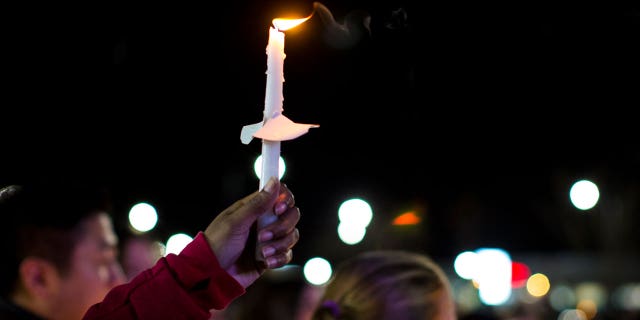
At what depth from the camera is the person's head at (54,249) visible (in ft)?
9.33

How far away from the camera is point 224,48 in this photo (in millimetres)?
8227

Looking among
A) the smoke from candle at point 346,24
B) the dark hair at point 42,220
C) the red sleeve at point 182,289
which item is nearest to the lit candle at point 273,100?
the red sleeve at point 182,289

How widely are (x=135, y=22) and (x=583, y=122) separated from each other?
629 inches

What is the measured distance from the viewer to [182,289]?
2.16m

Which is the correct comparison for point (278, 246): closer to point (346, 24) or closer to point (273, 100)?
point (273, 100)

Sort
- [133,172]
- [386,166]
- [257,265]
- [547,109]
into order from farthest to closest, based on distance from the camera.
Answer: [386,166]
[547,109]
[133,172]
[257,265]

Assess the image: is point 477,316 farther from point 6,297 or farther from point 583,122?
point 583,122

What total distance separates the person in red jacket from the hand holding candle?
1.9 inches

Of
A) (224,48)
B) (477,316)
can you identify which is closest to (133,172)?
(224,48)

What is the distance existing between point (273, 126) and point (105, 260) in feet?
4.75

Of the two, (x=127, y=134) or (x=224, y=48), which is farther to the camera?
(x=127, y=134)

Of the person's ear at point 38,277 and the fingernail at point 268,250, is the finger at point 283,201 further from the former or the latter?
the person's ear at point 38,277

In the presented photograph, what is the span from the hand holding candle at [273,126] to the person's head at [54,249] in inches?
45.7

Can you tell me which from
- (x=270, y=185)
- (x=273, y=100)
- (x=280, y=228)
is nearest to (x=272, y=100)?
(x=273, y=100)
